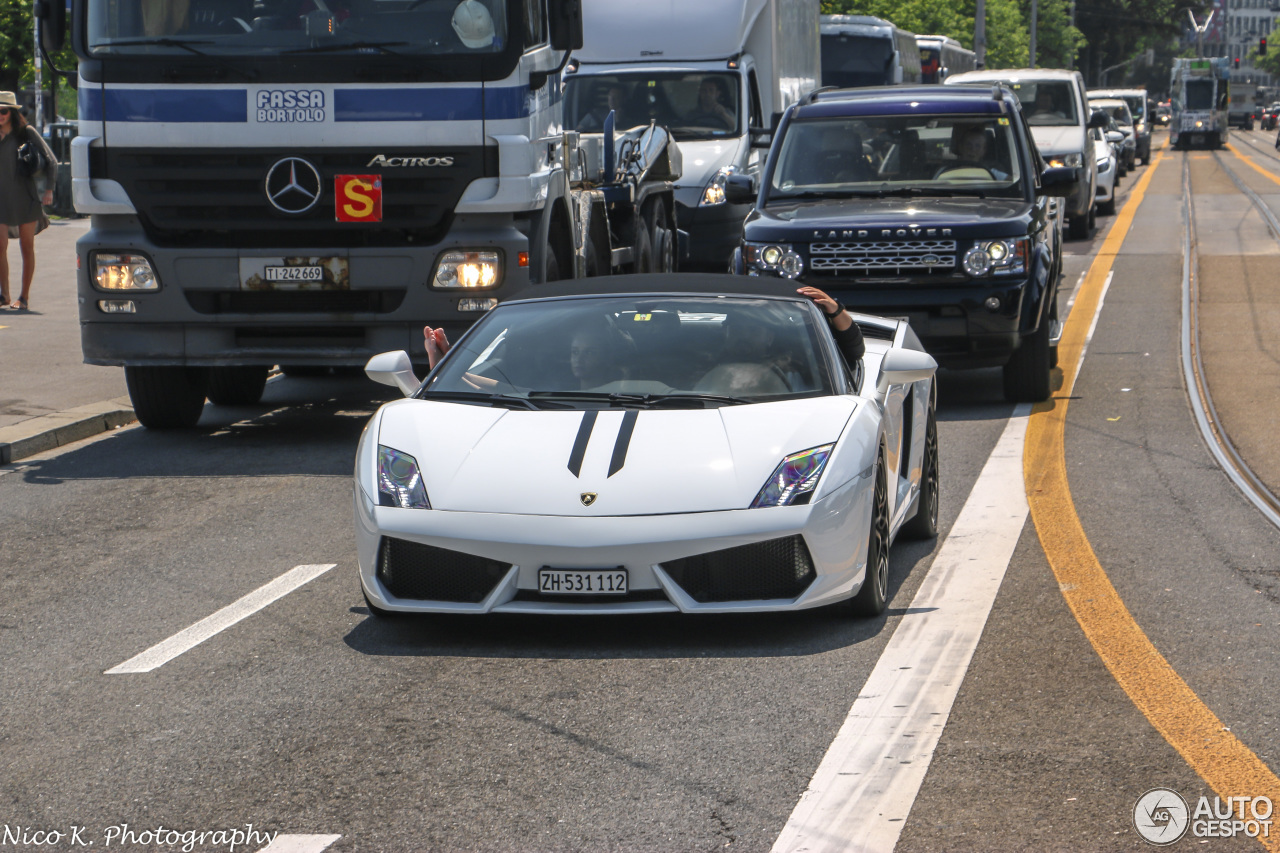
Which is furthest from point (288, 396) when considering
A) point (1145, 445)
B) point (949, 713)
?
point (949, 713)

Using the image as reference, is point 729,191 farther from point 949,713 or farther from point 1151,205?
point 1151,205

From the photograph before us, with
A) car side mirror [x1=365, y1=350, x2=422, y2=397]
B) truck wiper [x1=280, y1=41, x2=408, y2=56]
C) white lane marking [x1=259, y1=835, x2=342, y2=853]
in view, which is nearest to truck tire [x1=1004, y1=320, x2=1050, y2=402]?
truck wiper [x1=280, y1=41, x2=408, y2=56]

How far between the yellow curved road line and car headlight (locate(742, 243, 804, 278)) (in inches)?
72.2

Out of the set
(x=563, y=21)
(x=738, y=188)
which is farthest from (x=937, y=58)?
(x=563, y=21)

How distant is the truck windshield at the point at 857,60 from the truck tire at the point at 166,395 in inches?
957

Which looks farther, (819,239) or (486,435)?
(819,239)

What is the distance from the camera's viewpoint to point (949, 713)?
518 cm

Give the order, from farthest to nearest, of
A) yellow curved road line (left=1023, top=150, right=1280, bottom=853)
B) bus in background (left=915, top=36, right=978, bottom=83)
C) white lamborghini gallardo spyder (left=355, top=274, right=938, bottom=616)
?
bus in background (left=915, top=36, right=978, bottom=83) → white lamborghini gallardo spyder (left=355, top=274, right=938, bottom=616) → yellow curved road line (left=1023, top=150, right=1280, bottom=853)

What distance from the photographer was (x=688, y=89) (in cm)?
1875

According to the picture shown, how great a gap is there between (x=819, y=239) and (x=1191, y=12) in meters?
136

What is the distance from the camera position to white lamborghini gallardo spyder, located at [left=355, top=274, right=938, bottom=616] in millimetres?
5879

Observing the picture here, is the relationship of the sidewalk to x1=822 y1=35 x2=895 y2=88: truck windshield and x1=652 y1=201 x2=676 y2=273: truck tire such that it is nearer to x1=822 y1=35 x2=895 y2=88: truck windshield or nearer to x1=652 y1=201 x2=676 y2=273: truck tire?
x1=652 y1=201 x2=676 y2=273: truck tire

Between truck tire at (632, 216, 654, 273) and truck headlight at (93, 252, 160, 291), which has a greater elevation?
truck headlight at (93, 252, 160, 291)

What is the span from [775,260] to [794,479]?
5.97 metres
